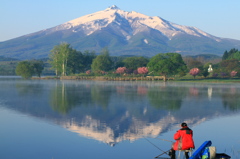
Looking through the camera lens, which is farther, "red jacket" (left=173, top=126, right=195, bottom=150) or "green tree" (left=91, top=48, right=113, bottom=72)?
"green tree" (left=91, top=48, right=113, bottom=72)

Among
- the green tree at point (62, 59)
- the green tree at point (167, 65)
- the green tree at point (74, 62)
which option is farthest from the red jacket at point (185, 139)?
the green tree at point (74, 62)

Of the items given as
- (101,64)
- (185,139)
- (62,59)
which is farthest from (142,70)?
(185,139)

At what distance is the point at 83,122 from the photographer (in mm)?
27625

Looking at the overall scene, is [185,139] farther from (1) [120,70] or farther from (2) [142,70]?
(1) [120,70]

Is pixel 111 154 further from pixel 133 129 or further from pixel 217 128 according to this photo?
pixel 217 128

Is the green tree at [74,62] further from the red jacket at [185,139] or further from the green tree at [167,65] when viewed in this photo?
the red jacket at [185,139]

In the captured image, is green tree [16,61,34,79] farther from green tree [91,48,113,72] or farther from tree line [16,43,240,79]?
green tree [91,48,113,72]

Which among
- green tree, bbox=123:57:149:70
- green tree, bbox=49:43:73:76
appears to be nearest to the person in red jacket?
green tree, bbox=49:43:73:76

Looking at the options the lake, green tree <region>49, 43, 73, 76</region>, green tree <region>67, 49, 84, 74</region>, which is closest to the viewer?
the lake

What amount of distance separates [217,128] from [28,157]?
46.1 ft

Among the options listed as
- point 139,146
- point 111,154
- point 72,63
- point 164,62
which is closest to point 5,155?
point 111,154

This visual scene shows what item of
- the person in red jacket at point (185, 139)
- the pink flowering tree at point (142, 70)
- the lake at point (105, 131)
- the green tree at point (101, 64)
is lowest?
the lake at point (105, 131)

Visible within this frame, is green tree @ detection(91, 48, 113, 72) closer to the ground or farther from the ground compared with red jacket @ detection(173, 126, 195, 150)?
farther from the ground

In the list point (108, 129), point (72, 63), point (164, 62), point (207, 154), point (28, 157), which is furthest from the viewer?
point (72, 63)
